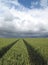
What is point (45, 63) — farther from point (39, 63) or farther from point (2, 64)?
point (2, 64)

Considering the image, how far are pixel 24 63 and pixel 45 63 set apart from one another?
71.8 inches

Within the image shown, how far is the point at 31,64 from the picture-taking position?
729 inches

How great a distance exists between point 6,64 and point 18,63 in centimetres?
135

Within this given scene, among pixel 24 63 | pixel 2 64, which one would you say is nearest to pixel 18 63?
pixel 24 63

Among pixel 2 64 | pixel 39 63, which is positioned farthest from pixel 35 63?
pixel 2 64

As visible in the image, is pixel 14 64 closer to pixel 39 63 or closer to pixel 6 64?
pixel 6 64

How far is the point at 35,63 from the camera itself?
18969mm

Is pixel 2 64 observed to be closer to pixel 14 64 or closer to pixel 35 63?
pixel 14 64

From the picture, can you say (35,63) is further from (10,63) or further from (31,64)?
(10,63)

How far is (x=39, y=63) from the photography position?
1906 centimetres

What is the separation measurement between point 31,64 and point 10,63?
A: 1890mm

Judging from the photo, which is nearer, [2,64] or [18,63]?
[2,64]

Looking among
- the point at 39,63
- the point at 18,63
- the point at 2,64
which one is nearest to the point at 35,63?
the point at 39,63

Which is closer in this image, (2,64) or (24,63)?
(2,64)
